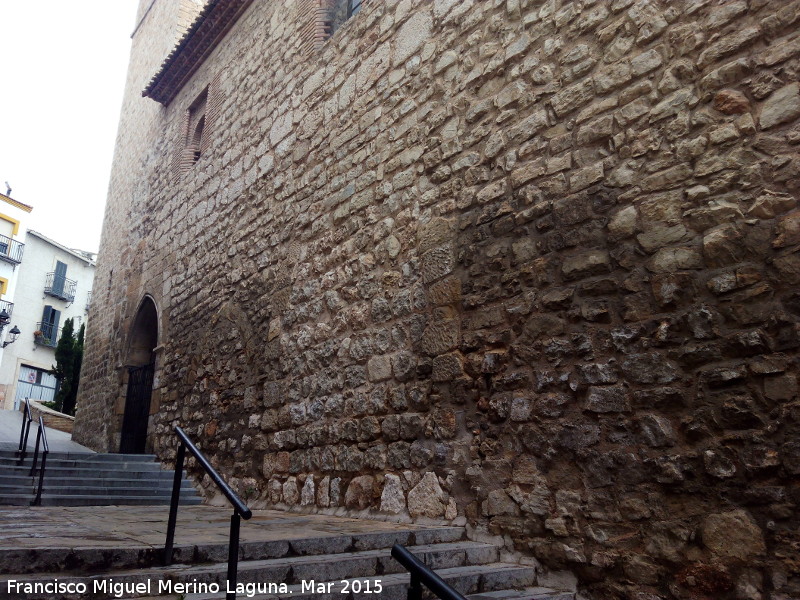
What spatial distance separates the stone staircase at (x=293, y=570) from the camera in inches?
98.3

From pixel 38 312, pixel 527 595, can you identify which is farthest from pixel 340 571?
pixel 38 312

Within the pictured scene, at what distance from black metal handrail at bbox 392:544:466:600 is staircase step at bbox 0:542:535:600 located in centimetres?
95

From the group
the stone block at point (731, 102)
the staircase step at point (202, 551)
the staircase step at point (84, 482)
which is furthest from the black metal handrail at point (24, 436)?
the stone block at point (731, 102)

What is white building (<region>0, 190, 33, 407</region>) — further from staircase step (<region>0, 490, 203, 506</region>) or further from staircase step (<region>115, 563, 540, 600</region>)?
staircase step (<region>115, 563, 540, 600</region>)

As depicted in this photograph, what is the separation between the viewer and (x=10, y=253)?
27031 millimetres

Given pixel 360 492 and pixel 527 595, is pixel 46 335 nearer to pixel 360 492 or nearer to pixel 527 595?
pixel 360 492

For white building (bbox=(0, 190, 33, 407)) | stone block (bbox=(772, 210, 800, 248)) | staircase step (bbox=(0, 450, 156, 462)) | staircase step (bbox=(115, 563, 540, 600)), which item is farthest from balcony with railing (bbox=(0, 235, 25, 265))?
stone block (bbox=(772, 210, 800, 248))

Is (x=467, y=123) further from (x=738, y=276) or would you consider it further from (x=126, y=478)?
(x=126, y=478)

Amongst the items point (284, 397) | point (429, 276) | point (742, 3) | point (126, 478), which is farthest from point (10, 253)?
point (742, 3)

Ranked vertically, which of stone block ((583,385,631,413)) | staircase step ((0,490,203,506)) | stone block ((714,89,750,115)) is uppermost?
stone block ((714,89,750,115))

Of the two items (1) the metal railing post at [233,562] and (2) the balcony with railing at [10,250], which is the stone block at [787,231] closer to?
(1) the metal railing post at [233,562]

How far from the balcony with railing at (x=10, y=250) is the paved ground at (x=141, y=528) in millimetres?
25912

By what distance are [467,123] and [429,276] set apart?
1.12 metres

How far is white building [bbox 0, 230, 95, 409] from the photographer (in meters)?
26.7
